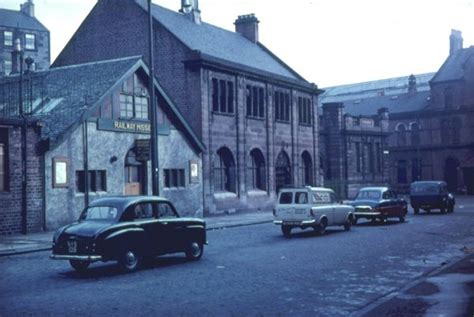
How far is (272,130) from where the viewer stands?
1500 inches

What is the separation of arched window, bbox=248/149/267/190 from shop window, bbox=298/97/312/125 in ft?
20.2

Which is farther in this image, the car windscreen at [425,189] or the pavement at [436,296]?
the car windscreen at [425,189]

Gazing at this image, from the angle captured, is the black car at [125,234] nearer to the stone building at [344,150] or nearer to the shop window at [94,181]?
the shop window at [94,181]

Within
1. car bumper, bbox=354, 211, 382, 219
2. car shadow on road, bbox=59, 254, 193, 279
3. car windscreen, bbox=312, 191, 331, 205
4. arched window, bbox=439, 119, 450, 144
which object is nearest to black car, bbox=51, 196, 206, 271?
car shadow on road, bbox=59, 254, 193, 279

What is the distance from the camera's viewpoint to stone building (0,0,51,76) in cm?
7175

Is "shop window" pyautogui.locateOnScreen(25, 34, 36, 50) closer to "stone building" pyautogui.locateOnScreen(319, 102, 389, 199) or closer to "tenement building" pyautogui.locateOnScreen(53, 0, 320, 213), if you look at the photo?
"tenement building" pyautogui.locateOnScreen(53, 0, 320, 213)

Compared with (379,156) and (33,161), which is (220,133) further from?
(379,156)

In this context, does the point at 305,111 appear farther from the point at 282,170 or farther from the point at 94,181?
the point at 94,181

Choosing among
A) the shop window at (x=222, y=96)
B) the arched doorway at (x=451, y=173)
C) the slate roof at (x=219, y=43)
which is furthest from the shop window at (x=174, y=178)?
the arched doorway at (x=451, y=173)

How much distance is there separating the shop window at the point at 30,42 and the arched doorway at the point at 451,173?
171 ft

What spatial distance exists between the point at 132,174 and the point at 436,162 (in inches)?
1833

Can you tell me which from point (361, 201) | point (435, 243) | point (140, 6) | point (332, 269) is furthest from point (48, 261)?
point (140, 6)

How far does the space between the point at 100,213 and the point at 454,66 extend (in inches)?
2341

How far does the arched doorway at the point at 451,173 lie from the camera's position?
6374cm
